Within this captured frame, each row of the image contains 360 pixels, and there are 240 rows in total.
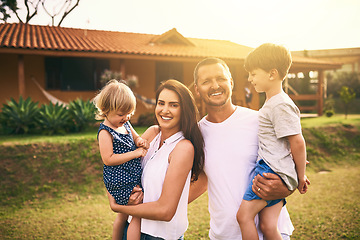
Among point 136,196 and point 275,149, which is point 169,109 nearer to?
point 136,196

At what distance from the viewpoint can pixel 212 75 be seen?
2396 millimetres

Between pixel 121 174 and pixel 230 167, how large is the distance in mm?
822

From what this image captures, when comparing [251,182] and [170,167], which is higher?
[170,167]

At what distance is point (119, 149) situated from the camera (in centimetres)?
241

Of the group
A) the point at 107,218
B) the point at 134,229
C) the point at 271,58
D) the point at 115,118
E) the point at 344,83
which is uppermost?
the point at 344,83

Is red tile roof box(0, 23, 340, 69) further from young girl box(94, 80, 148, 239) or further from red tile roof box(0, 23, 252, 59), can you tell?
young girl box(94, 80, 148, 239)

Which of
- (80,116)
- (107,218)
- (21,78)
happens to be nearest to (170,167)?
(107,218)

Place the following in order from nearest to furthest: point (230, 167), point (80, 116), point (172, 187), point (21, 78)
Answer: point (172, 187), point (230, 167), point (80, 116), point (21, 78)

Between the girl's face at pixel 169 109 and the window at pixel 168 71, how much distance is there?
12792 millimetres

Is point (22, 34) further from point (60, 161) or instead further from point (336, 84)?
point (336, 84)

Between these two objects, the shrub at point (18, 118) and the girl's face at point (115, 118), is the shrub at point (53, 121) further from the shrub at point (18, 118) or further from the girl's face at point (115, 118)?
the girl's face at point (115, 118)

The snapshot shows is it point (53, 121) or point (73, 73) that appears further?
point (73, 73)

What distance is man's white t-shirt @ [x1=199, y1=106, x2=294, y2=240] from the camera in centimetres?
230

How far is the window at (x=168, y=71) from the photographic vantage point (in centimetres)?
1501
